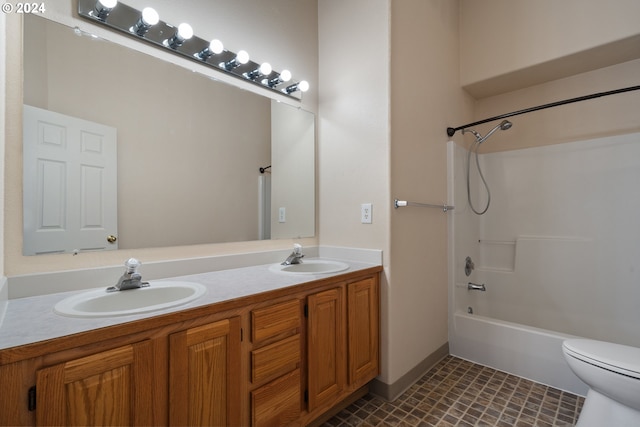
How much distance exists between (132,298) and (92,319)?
344mm

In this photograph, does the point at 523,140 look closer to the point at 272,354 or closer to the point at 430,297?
the point at 430,297

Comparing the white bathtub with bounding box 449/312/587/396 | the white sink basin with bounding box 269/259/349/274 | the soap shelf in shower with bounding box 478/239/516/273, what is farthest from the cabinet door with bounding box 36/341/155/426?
the soap shelf in shower with bounding box 478/239/516/273

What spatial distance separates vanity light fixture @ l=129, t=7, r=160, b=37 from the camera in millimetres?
1267

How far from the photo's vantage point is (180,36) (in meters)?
1.39

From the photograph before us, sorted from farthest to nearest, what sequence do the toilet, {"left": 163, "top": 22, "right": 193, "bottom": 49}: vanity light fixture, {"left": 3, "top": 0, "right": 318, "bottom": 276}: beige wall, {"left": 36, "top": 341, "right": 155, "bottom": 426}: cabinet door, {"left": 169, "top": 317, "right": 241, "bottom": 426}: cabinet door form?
1. {"left": 163, "top": 22, "right": 193, "bottom": 49}: vanity light fixture
2. the toilet
3. {"left": 3, "top": 0, "right": 318, "bottom": 276}: beige wall
4. {"left": 169, "top": 317, "right": 241, "bottom": 426}: cabinet door
5. {"left": 36, "top": 341, "right": 155, "bottom": 426}: cabinet door

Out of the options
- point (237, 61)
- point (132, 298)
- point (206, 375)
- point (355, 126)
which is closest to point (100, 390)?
point (206, 375)

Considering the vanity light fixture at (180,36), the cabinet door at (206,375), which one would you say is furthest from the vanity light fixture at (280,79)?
the cabinet door at (206,375)

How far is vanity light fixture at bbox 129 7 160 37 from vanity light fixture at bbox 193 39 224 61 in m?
0.23

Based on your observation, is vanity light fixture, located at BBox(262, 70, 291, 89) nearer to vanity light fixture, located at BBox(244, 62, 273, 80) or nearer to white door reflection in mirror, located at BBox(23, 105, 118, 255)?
vanity light fixture, located at BBox(244, 62, 273, 80)

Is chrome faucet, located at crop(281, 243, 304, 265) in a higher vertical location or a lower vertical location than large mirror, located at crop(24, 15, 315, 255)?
lower

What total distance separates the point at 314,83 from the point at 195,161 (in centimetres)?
111

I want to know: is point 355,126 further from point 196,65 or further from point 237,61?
point 196,65

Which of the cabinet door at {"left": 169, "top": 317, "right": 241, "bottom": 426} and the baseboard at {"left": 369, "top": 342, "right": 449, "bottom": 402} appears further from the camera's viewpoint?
the baseboard at {"left": 369, "top": 342, "right": 449, "bottom": 402}

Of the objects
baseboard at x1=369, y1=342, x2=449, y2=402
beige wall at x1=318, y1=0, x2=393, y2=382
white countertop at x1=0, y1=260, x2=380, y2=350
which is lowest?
baseboard at x1=369, y1=342, x2=449, y2=402
